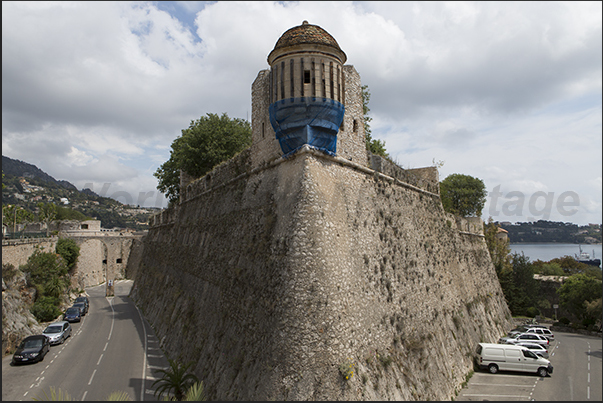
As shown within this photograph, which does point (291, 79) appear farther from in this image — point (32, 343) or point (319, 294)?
point (32, 343)

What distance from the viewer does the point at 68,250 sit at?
38812mm

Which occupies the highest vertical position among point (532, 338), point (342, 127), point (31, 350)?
point (342, 127)

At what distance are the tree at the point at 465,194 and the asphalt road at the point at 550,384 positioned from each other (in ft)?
89.6

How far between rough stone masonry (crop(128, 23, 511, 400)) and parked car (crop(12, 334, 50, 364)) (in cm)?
540

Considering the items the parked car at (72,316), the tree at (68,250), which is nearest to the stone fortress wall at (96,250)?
the tree at (68,250)

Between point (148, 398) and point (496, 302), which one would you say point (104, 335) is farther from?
point (496, 302)

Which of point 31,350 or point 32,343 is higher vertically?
point 32,343

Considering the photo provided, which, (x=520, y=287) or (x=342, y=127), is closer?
(x=342, y=127)

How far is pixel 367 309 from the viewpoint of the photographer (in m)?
11.1

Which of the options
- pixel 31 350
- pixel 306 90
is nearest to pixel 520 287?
pixel 306 90

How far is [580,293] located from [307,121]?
34090mm

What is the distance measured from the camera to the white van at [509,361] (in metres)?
16.3

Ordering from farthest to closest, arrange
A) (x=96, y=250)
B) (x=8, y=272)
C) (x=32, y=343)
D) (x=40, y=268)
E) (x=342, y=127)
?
(x=96, y=250), (x=40, y=268), (x=8, y=272), (x=32, y=343), (x=342, y=127)

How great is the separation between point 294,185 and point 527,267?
1442 inches
